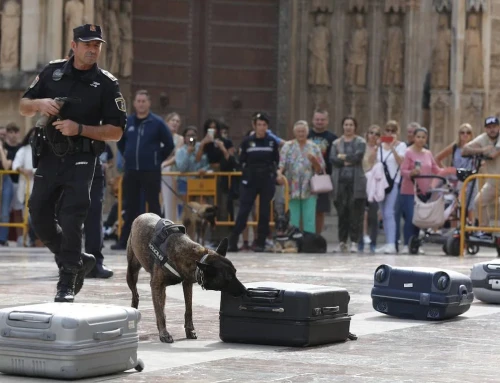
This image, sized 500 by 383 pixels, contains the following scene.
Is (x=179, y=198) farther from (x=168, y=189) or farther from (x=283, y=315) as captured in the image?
(x=283, y=315)

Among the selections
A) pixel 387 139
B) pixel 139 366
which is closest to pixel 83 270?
pixel 139 366

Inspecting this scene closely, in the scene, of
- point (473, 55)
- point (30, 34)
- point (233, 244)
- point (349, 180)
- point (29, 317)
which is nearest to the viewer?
point (29, 317)

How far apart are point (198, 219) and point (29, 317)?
12.8m

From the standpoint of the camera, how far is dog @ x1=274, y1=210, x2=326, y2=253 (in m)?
20.0

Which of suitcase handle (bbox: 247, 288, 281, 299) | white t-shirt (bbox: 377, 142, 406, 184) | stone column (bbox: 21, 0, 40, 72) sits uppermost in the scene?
stone column (bbox: 21, 0, 40, 72)

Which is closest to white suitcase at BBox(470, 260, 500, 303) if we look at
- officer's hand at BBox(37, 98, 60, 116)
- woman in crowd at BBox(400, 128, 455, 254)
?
officer's hand at BBox(37, 98, 60, 116)

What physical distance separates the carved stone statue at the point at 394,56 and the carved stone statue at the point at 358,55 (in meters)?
0.44

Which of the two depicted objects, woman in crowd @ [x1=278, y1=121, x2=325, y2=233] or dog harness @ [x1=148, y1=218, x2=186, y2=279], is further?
woman in crowd @ [x1=278, y1=121, x2=325, y2=233]

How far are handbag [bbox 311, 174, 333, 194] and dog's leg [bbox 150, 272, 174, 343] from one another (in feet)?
38.6

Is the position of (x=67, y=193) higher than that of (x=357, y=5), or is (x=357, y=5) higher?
(x=357, y=5)

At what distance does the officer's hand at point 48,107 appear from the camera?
1013 cm

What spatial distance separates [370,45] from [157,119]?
988 centimetres

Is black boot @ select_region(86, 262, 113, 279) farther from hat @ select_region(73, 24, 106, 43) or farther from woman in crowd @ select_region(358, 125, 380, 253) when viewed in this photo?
woman in crowd @ select_region(358, 125, 380, 253)

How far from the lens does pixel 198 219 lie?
19750mm
